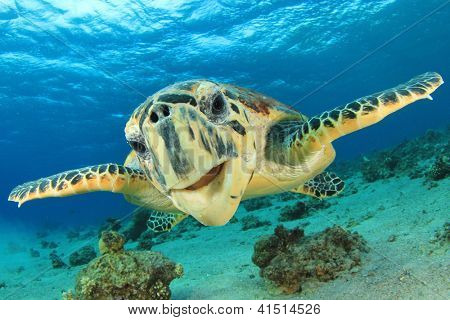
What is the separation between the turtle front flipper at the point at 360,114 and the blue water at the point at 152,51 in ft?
30.9

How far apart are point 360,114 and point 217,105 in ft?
5.07

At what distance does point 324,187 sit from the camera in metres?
6.27

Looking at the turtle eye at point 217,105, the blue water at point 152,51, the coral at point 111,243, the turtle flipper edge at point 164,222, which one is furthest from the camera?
the blue water at point 152,51

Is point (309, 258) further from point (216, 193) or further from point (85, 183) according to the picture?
point (85, 183)

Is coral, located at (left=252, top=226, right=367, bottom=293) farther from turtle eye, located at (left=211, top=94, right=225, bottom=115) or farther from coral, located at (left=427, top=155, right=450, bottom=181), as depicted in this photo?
coral, located at (left=427, top=155, right=450, bottom=181)

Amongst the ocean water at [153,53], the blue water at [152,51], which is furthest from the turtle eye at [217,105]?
the blue water at [152,51]

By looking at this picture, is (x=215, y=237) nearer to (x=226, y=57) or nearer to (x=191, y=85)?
(x=191, y=85)

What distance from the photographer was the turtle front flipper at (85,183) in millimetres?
4012

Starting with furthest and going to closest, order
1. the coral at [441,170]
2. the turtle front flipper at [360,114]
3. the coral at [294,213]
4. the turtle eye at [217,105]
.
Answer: the coral at [294,213]
the coral at [441,170]
the turtle front flipper at [360,114]
the turtle eye at [217,105]

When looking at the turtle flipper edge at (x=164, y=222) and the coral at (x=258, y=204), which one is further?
the coral at (x=258, y=204)

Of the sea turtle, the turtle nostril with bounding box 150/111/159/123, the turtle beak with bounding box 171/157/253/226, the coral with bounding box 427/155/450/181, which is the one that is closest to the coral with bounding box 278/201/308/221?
the coral with bounding box 427/155/450/181

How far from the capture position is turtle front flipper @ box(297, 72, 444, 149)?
320cm

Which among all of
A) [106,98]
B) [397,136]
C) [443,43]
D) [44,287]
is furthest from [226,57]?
[397,136]

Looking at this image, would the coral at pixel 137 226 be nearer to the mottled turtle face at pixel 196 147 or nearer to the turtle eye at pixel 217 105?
the mottled turtle face at pixel 196 147
